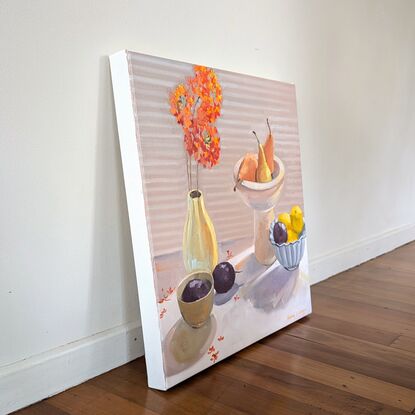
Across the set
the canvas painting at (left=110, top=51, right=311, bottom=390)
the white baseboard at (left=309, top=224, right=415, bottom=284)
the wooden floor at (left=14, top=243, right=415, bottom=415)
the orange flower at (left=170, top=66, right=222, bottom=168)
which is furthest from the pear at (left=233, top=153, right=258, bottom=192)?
the white baseboard at (left=309, top=224, right=415, bottom=284)

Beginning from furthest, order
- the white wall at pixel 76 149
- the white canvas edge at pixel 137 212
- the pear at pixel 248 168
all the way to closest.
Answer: the pear at pixel 248 168
the white canvas edge at pixel 137 212
the white wall at pixel 76 149

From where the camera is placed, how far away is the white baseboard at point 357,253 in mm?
2227

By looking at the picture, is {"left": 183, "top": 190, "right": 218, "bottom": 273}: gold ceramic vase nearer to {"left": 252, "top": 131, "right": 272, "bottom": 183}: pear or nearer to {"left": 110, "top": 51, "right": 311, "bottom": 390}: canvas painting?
{"left": 110, "top": 51, "right": 311, "bottom": 390}: canvas painting

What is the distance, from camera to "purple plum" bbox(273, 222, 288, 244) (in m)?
1.67

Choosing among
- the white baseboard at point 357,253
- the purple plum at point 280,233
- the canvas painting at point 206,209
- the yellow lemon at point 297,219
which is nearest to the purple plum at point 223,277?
the canvas painting at point 206,209

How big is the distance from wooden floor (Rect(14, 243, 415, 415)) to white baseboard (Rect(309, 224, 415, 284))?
0.43m

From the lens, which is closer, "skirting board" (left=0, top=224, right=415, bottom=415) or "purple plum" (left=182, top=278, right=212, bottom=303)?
"skirting board" (left=0, top=224, right=415, bottom=415)

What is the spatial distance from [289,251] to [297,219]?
145mm

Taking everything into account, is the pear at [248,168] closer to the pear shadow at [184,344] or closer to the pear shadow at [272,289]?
the pear shadow at [272,289]

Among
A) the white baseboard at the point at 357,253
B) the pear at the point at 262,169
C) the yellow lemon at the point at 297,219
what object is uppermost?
the pear at the point at 262,169

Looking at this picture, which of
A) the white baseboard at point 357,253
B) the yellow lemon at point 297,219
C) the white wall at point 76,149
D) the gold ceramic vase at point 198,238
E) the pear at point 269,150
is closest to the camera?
the white wall at point 76,149

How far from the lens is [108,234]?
1362 millimetres

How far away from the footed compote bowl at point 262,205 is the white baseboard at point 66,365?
501mm

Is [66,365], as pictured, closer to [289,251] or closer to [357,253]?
[289,251]
